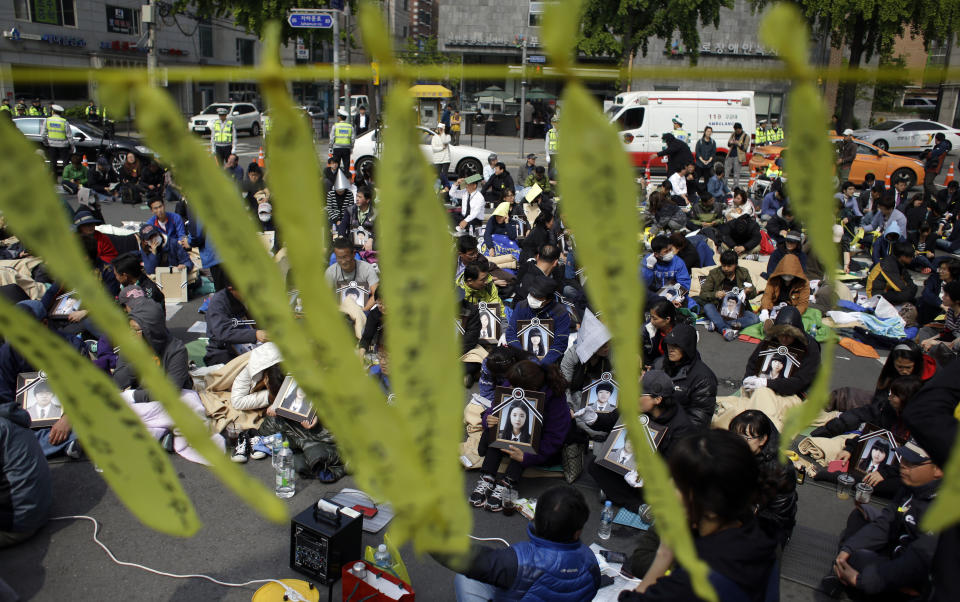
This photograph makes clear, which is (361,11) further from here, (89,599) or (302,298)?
(89,599)

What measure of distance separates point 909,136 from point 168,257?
25577 millimetres

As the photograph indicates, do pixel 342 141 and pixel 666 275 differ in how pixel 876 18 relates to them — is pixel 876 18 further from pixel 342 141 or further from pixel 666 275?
pixel 666 275

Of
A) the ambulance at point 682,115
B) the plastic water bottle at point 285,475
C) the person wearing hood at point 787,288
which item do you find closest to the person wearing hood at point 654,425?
the plastic water bottle at point 285,475

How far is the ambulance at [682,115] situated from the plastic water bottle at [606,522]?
1629cm

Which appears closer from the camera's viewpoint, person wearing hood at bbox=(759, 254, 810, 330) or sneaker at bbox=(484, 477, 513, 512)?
sneaker at bbox=(484, 477, 513, 512)

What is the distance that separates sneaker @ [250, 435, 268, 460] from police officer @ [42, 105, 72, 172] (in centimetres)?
1239

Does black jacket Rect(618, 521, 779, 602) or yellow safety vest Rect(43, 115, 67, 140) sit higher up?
yellow safety vest Rect(43, 115, 67, 140)

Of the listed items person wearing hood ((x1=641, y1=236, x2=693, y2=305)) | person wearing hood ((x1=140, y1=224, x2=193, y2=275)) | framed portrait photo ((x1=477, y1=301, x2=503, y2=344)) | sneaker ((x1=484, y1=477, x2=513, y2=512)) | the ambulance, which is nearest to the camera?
sneaker ((x1=484, y1=477, x2=513, y2=512))

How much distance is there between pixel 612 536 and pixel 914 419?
306 cm

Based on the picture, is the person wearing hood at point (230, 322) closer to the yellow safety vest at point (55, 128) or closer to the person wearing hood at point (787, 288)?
the person wearing hood at point (787, 288)

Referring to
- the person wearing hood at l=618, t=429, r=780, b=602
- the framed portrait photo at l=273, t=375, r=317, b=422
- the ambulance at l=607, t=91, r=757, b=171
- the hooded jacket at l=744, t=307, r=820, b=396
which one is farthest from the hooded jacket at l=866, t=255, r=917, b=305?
the ambulance at l=607, t=91, r=757, b=171

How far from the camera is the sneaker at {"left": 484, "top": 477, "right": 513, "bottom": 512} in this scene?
4.73m

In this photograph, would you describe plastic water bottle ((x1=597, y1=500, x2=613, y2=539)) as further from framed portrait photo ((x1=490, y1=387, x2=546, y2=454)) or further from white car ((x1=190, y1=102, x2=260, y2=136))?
white car ((x1=190, y1=102, x2=260, y2=136))

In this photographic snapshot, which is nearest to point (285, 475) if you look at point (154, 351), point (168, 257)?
point (154, 351)
